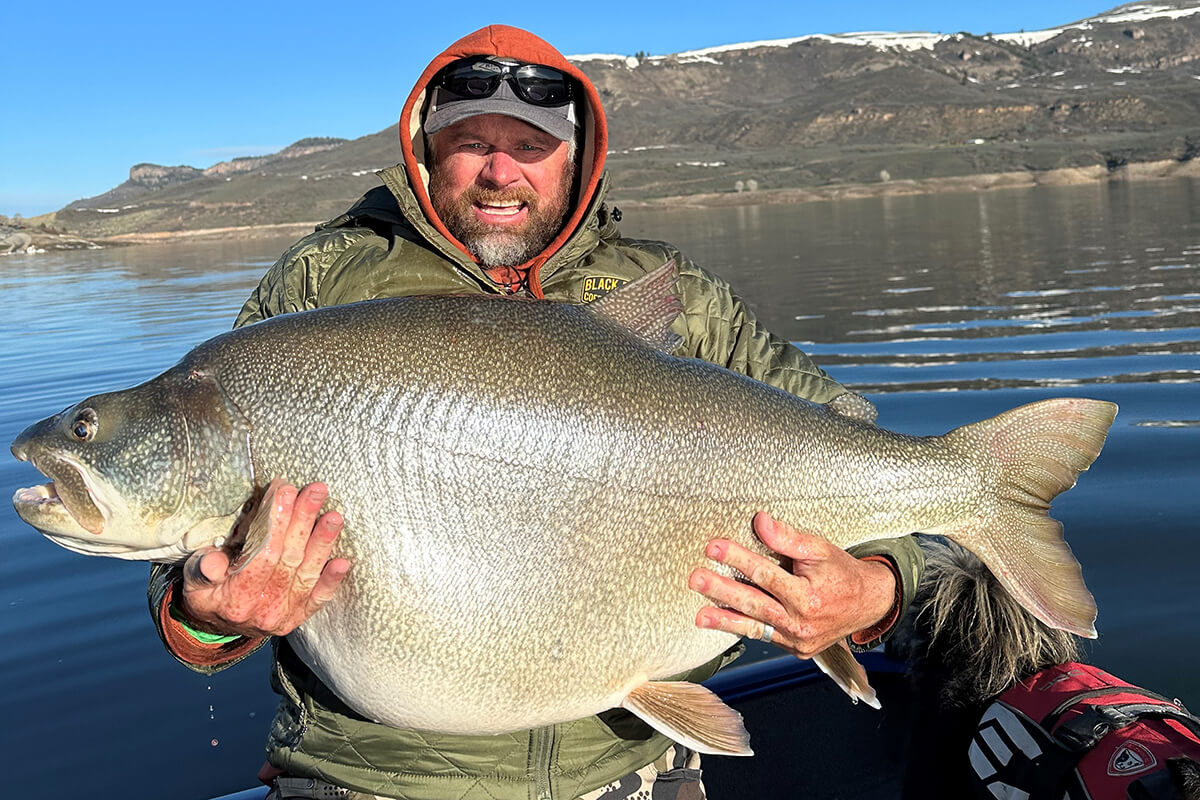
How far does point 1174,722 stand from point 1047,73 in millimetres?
197849

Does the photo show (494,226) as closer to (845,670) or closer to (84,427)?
(84,427)

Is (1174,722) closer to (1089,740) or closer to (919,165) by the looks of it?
(1089,740)

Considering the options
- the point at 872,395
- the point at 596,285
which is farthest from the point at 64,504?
the point at 872,395

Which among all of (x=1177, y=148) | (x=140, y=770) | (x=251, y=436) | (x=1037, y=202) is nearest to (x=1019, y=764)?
(x=251, y=436)

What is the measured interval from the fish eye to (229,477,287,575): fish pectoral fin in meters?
0.44

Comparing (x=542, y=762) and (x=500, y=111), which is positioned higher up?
(x=500, y=111)

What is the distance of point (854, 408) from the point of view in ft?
8.81

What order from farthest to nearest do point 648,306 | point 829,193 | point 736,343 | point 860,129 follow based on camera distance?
point 860,129
point 829,193
point 736,343
point 648,306

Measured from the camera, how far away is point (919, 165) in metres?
91.9

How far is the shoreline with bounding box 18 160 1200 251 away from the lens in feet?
228

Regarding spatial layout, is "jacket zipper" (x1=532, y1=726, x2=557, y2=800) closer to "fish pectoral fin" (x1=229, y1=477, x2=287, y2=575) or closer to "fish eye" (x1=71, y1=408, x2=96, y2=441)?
"fish pectoral fin" (x1=229, y1=477, x2=287, y2=575)

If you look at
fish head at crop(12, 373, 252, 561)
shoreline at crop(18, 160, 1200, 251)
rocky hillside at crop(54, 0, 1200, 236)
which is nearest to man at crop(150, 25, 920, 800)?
fish head at crop(12, 373, 252, 561)

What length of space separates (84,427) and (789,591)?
177cm

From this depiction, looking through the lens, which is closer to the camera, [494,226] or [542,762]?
[542,762]
